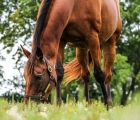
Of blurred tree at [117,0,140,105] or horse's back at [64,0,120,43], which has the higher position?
blurred tree at [117,0,140,105]

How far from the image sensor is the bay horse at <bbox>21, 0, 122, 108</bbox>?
18.1ft

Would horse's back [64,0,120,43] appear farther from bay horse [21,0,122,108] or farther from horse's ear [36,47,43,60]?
horse's ear [36,47,43,60]

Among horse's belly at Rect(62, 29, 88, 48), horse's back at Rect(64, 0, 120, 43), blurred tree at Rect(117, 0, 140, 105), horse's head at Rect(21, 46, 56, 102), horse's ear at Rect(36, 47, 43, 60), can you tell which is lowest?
horse's head at Rect(21, 46, 56, 102)

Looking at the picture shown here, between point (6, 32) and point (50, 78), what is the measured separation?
23.5m

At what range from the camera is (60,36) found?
6.29 m

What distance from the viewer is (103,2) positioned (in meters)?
7.50

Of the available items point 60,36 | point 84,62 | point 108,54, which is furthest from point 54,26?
point 108,54

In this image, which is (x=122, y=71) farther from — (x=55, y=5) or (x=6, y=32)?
(x=55, y=5)

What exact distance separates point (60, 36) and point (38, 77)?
40.0 inches

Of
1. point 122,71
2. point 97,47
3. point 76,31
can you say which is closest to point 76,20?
point 76,31

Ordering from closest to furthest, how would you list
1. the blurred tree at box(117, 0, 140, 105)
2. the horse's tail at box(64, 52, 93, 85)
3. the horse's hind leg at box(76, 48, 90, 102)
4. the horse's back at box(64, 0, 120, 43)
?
the horse's back at box(64, 0, 120, 43)
the horse's hind leg at box(76, 48, 90, 102)
the horse's tail at box(64, 52, 93, 85)
the blurred tree at box(117, 0, 140, 105)

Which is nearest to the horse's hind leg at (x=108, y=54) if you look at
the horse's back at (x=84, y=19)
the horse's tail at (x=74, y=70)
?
the horse's tail at (x=74, y=70)

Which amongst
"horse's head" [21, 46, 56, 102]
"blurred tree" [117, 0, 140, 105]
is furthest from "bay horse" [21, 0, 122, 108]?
"blurred tree" [117, 0, 140, 105]

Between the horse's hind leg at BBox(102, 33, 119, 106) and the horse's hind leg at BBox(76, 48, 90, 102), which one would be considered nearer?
the horse's hind leg at BBox(76, 48, 90, 102)
